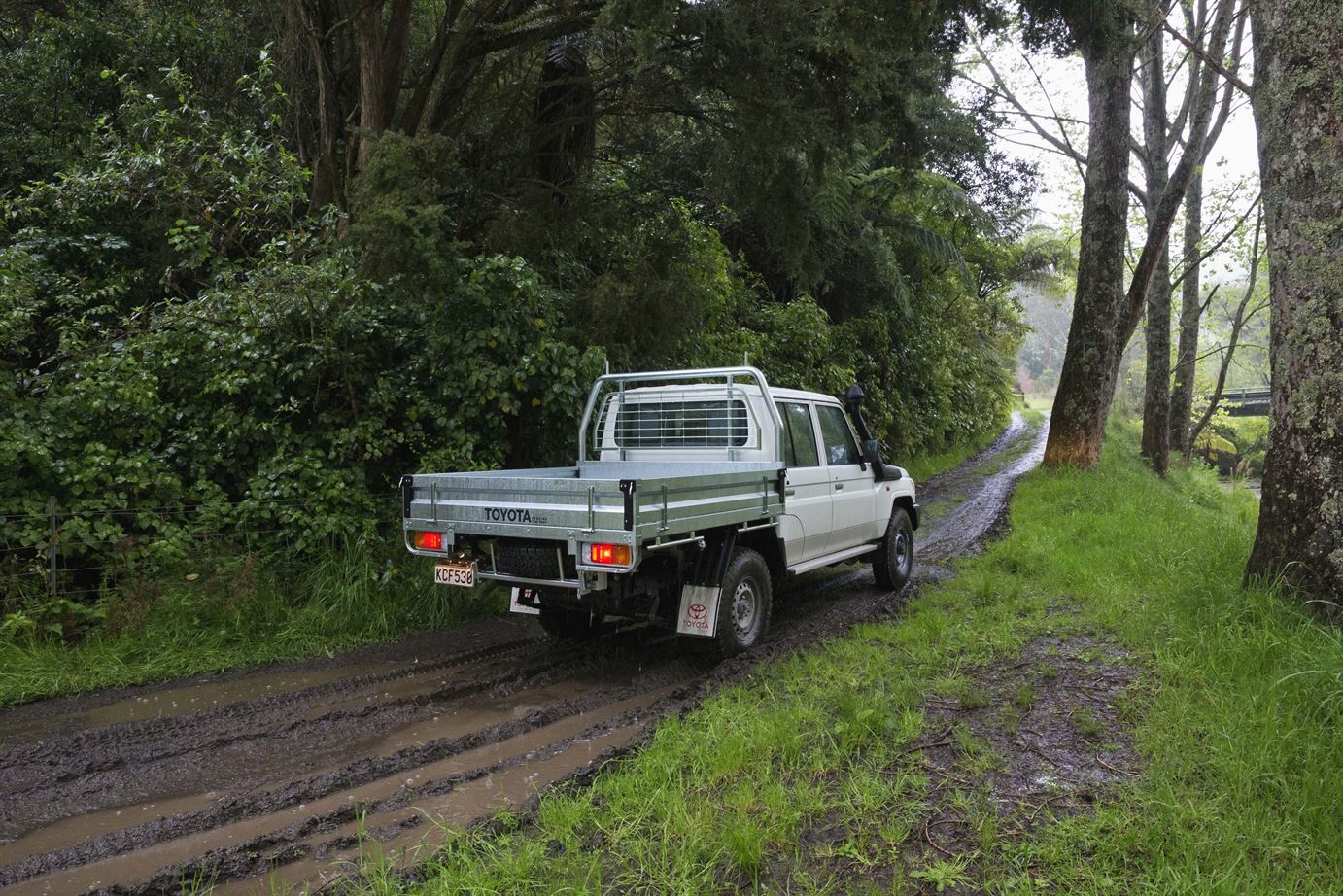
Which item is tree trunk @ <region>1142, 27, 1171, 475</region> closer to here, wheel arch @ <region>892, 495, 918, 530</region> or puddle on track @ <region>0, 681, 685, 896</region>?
wheel arch @ <region>892, 495, 918, 530</region>

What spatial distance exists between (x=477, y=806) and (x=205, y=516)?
435 cm

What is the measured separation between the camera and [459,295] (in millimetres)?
7488

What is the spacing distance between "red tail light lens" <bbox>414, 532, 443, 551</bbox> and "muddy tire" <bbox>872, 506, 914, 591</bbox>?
429 centimetres

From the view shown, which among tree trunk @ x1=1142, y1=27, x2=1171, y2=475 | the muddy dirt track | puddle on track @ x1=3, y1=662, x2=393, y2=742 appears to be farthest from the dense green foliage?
tree trunk @ x1=1142, y1=27, x2=1171, y2=475

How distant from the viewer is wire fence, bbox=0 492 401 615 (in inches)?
234

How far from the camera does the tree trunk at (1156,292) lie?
14.9 meters

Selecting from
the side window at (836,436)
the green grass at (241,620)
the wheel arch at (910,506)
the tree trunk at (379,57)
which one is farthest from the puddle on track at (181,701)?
the tree trunk at (379,57)

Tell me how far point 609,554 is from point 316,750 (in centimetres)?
192

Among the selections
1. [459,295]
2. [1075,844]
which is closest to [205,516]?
[459,295]

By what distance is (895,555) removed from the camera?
796 centimetres

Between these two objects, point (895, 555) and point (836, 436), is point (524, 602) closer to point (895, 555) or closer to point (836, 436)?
point (836, 436)

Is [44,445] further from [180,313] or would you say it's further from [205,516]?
[180,313]

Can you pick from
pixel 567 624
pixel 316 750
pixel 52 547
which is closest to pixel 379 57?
pixel 52 547

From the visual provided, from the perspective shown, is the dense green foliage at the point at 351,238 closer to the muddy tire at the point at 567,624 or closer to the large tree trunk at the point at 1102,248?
the muddy tire at the point at 567,624
